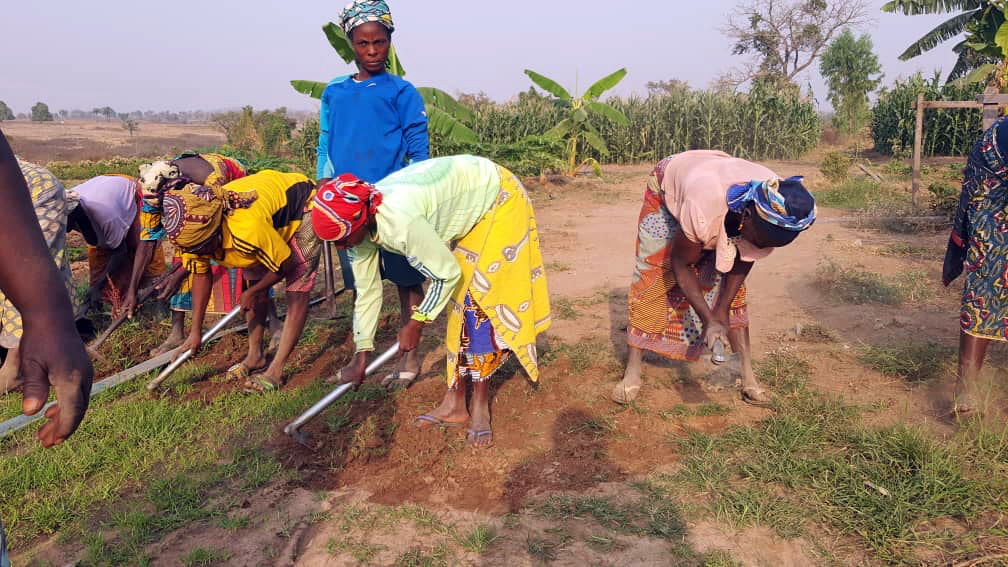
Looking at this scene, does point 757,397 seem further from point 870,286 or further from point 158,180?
point 158,180

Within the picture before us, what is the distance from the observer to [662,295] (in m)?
3.47

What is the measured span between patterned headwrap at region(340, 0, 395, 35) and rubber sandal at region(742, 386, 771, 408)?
263 cm

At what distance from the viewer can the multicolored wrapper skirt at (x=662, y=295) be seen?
3.39m

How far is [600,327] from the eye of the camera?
4707 millimetres

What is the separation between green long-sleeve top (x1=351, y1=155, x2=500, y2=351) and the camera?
2.46 meters

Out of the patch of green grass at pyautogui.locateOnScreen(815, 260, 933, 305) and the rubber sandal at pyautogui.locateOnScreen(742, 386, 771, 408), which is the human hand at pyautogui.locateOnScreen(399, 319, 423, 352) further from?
the patch of green grass at pyautogui.locateOnScreen(815, 260, 933, 305)

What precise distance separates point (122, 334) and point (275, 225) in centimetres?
177

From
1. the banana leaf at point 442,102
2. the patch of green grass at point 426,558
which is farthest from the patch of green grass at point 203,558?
the banana leaf at point 442,102

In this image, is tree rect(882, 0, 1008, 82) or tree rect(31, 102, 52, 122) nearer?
tree rect(882, 0, 1008, 82)

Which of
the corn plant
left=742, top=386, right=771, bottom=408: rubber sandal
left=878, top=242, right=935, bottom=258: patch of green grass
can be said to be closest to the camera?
left=742, top=386, right=771, bottom=408: rubber sandal

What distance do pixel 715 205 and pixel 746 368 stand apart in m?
1.07

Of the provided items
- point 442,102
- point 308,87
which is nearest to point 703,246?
point 308,87

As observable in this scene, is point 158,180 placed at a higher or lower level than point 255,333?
higher

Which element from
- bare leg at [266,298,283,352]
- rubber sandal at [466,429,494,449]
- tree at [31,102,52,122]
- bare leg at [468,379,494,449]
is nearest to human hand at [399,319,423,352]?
bare leg at [468,379,494,449]
